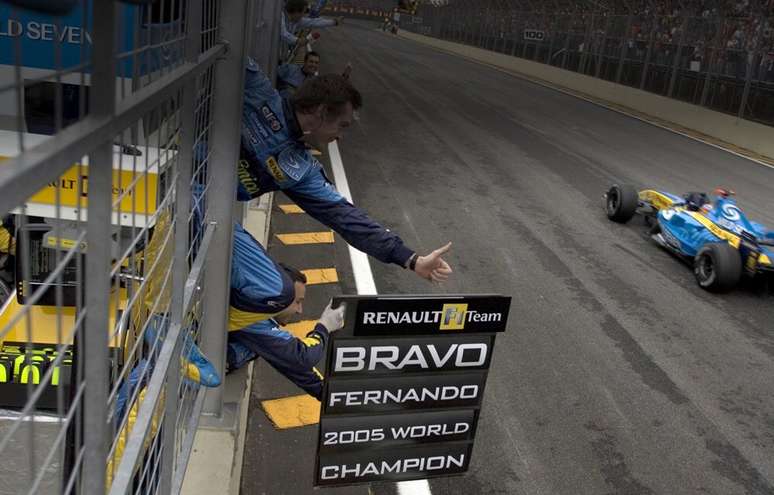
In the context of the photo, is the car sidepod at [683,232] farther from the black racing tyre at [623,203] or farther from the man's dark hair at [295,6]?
the man's dark hair at [295,6]

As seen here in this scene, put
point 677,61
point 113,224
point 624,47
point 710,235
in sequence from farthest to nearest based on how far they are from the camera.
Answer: point 624,47, point 677,61, point 710,235, point 113,224

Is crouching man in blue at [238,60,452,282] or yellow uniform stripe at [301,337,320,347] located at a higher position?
crouching man in blue at [238,60,452,282]

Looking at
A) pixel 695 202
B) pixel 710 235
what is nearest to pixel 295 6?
pixel 695 202

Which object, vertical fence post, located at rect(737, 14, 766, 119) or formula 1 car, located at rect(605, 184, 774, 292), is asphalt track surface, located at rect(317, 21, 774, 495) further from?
vertical fence post, located at rect(737, 14, 766, 119)

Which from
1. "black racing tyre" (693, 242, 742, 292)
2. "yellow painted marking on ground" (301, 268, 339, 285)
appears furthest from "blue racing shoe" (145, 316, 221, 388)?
"black racing tyre" (693, 242, 742, 292)

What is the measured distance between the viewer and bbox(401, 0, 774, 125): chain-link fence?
19547 mm

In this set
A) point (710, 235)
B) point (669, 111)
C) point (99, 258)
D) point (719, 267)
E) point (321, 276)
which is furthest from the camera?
point (669, 111)

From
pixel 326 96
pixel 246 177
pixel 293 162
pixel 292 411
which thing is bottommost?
pixel 292 411

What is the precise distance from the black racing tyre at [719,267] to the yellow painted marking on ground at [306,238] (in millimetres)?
3631

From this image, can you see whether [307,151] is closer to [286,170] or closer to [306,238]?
[286,170]

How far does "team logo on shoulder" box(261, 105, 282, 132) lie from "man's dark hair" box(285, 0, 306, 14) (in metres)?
7.53

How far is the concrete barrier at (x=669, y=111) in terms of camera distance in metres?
17.3

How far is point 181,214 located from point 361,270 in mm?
4750

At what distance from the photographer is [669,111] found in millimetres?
21406
